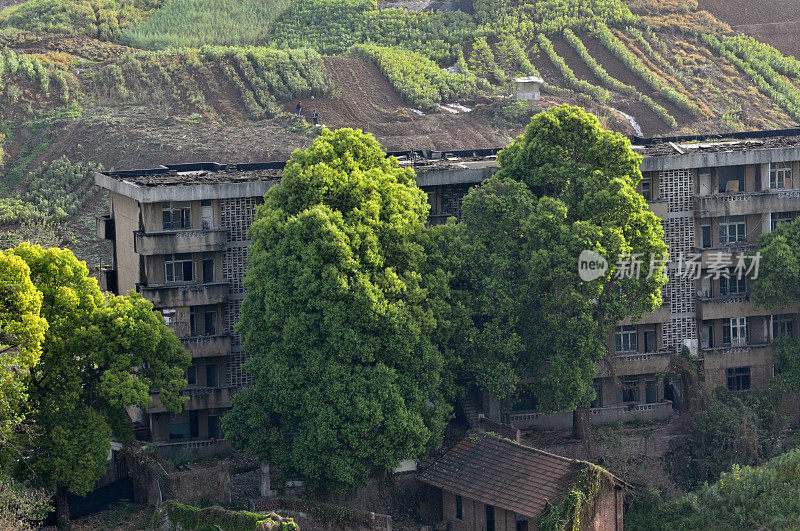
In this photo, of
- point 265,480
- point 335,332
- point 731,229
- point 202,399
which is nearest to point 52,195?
point 202,399

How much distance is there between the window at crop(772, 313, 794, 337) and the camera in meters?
56.0

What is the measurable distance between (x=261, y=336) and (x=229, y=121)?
4469 cm

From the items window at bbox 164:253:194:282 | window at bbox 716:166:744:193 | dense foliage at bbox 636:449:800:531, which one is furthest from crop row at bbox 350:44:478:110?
dense foliage at bbox 636:449:800:531

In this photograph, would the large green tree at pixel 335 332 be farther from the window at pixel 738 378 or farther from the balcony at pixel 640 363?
the window at pixel 738 378

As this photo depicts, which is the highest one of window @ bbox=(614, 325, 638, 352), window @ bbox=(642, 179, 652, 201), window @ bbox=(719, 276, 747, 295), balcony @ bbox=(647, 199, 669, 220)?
window @ bbox=(642, 179, 652, 201)

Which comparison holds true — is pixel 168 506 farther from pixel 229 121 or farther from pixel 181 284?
pixel 229 121

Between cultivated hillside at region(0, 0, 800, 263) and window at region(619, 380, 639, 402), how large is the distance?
32.8m

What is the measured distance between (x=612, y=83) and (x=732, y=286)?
4721 cm

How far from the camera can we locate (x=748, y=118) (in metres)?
97.9

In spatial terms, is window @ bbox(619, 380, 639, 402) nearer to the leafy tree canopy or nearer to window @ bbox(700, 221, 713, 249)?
window @ bbox(700, 221, 713, 249)

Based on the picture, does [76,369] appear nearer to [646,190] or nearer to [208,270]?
[208,270]

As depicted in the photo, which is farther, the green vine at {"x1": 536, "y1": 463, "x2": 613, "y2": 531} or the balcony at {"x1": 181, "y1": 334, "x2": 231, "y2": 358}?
the balcony at {"x1": 181, "y1": 334, "x2": 231, "y2": 358}

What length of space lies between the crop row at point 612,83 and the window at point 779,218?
129 feet

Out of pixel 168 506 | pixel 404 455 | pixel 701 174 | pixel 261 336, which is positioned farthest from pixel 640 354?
pixel 168 506
